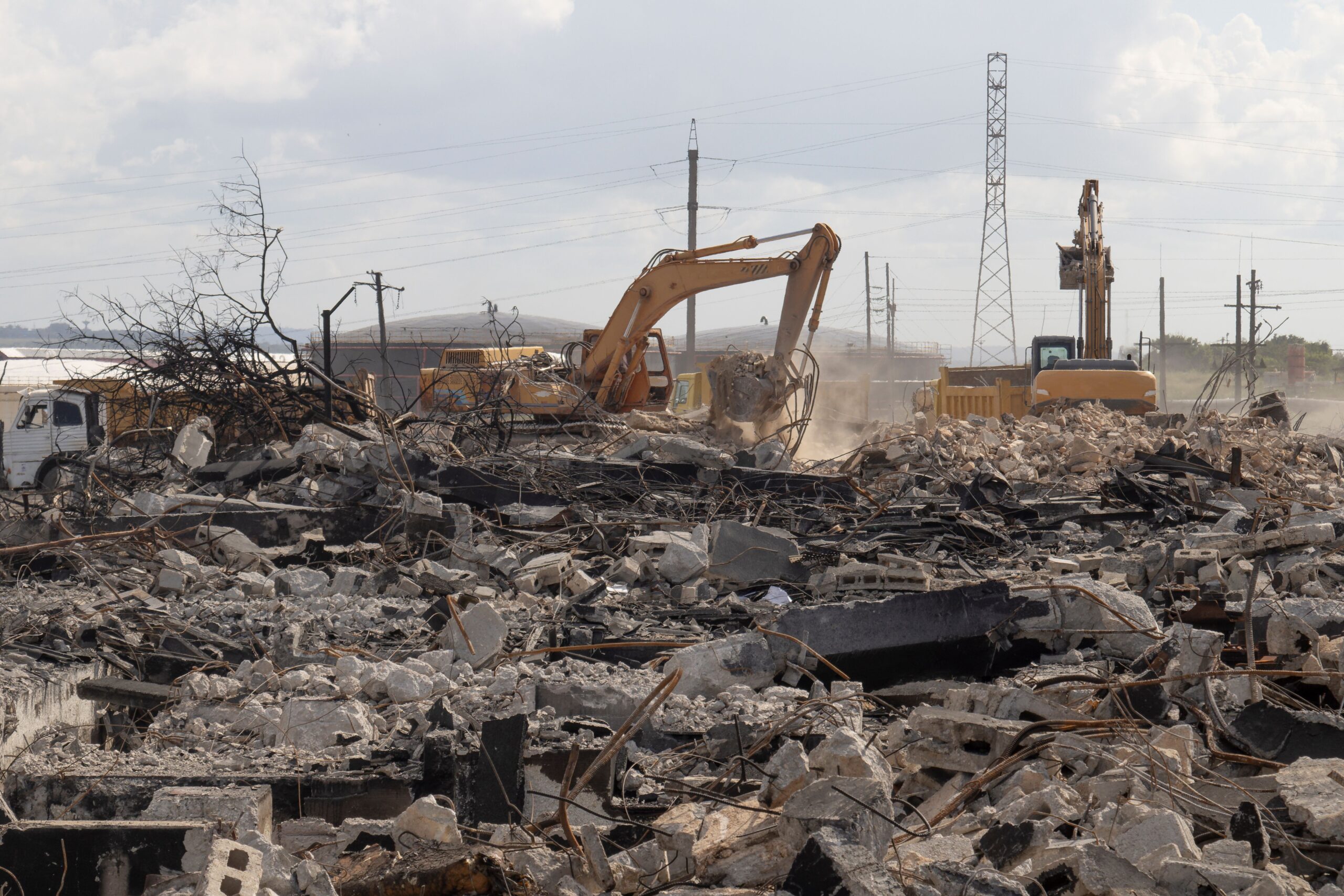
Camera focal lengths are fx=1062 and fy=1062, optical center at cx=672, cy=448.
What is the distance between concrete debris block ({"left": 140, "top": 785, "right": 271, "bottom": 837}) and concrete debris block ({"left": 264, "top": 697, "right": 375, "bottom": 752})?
0.64m

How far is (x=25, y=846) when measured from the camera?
3.18 meters

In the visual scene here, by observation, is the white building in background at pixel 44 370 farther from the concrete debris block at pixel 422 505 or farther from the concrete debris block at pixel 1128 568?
the concrete debris block at pixel 1128 568

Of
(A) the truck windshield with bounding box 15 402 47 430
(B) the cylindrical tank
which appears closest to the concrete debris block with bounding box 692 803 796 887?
(A) the truck windshield with bounding box 15 402 47 430

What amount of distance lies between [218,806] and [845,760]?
202cm

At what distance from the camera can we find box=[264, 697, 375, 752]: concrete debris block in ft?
13.9

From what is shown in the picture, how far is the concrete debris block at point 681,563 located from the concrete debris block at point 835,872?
412 centimetres

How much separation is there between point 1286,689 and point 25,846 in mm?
4455

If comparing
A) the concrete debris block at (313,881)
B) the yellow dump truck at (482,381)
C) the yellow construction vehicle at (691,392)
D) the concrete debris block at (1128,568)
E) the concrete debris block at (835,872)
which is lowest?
the concrete debris block at (313,881)

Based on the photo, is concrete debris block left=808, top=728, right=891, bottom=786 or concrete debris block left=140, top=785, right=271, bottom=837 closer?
concrete debris block left=808, top=728, right=891, bottom=786

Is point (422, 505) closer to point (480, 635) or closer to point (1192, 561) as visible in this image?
point (480, 635)

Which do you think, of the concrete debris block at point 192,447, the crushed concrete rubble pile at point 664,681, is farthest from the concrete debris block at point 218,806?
the concrete debris block at point 192,447

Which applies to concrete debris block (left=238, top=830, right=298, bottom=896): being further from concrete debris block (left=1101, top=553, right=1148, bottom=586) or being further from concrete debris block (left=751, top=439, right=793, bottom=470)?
concrete debris block (left=751, top=439, right=793, bottom=470)

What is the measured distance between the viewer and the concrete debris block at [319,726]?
4227mm

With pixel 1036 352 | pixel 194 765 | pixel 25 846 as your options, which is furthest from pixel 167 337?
pixel 1036 352
